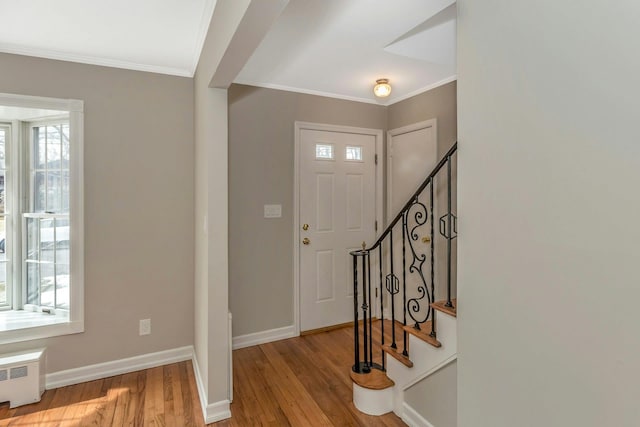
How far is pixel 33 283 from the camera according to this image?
2777 mm

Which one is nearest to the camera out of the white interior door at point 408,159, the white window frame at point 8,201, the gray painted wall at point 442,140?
the white window frame at point 8,201

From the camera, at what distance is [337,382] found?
2.54 metres

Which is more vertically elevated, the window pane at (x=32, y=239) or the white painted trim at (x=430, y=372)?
the window pane at (x=32, y=239)

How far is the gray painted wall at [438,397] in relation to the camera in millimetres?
1784

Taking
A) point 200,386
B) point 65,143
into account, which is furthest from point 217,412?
point 65,143

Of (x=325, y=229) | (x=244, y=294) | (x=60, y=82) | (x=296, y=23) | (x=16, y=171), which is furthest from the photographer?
(x=325, y=229)

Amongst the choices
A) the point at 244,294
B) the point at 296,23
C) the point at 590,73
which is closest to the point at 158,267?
the point at 244,294

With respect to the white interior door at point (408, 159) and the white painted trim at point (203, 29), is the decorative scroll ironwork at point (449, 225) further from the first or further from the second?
the white painted trim at point (203, 29)

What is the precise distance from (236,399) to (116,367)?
1075 mm

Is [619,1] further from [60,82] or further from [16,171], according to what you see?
[16,171]

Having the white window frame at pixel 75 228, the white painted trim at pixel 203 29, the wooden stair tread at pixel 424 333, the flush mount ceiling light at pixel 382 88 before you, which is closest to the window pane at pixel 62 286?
the white window frame at pixel 75 228

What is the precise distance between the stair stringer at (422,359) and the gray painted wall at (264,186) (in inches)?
55.7

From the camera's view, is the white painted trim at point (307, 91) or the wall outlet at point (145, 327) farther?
the white painted trim at point (307, 91)

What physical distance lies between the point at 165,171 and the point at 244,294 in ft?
4.22
